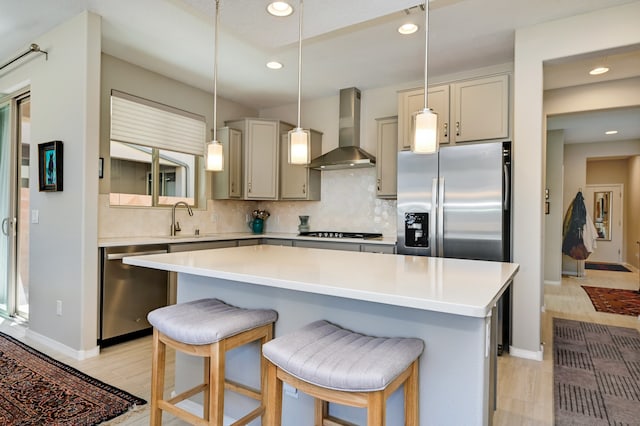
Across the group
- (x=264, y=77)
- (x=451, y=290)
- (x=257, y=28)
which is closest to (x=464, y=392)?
(x=451, y=290)

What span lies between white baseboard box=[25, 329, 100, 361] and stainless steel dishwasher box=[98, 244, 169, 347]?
15 cm

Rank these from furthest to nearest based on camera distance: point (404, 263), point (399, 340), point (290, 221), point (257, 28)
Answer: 1. point (290, 221)
2. point (257, 28)
3. point (404, 263)
4. point (399, 340)

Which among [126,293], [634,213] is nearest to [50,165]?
[126,293]

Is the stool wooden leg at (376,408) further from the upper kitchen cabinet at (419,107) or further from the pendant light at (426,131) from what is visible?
the upper kitchen cabinet at (419,107)

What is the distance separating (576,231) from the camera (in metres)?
7.32

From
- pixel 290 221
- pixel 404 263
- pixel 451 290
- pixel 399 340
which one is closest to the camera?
pixel 451 290

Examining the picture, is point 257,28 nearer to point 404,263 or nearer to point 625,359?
point 404,263

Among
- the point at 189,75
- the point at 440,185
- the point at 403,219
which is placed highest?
the point at 189,75

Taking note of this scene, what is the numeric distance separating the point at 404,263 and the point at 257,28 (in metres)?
1.74

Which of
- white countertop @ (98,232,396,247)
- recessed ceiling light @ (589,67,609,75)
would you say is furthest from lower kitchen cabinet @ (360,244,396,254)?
recessed ceiling light @ (589,67,609,75)

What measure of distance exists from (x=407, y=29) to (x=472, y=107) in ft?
3.23

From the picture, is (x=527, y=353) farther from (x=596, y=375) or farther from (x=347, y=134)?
(x=347, y=134)

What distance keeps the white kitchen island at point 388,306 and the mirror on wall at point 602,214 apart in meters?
9.78

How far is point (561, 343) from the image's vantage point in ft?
11.3
